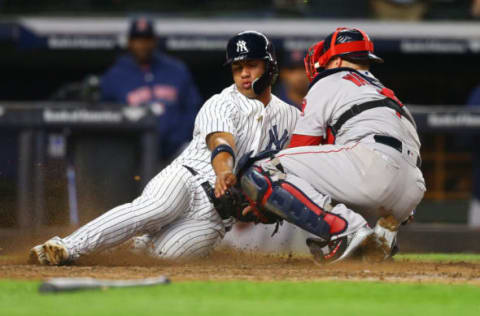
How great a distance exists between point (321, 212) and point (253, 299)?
1.35 meters

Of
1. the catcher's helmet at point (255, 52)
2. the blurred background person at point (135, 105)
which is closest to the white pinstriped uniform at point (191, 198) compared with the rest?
the catcher's helmet at point (255, 52)

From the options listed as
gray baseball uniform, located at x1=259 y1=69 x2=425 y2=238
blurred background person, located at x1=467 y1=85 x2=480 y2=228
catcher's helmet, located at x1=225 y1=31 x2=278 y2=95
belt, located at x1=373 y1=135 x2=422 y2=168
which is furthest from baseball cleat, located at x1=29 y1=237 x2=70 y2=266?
blurred background person, located at x1=467 y1=85 x2=480 y2=228

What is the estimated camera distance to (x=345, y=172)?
16.9ft

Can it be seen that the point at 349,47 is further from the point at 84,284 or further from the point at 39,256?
the point at 84,284

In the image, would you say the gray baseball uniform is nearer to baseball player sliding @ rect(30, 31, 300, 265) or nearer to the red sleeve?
the red sleeve

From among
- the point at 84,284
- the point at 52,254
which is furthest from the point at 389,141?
the point at 84,284

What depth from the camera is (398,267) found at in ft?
16.9

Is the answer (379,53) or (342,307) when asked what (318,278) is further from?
(379,53)

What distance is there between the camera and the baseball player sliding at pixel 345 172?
505cm

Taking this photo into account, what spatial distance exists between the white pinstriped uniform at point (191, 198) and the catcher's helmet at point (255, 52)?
128 mm

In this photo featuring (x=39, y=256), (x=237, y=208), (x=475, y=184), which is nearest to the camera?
(x=39, y=256)

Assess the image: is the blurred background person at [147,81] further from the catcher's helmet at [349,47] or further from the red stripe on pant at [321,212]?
the red stripe on pant at [321,212]

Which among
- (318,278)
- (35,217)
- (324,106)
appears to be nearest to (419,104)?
(35,217)

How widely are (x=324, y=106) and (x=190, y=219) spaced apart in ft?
3.32
